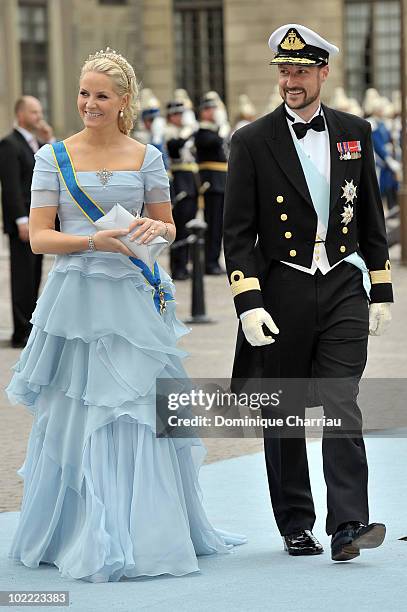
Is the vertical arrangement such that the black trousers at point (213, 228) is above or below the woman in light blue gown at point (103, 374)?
below

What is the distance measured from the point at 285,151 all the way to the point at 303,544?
4.57 ft

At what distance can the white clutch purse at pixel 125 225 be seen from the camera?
225 inches

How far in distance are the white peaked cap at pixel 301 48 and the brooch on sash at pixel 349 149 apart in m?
0.30

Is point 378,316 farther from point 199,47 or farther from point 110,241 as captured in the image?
point 199,47

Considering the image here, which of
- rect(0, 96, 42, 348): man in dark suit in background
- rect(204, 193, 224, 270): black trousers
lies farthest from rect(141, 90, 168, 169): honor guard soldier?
rect(0, 96, 42, 348): man in dark suit in background

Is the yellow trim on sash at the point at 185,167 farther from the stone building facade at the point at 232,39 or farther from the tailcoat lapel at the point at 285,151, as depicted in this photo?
the stone building facade at the point at 232,39

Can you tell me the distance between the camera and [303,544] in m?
5.85

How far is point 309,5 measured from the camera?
41.8 metres

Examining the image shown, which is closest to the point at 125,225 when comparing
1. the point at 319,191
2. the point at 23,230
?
the point at 319,191

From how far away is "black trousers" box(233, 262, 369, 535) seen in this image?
5.63 m

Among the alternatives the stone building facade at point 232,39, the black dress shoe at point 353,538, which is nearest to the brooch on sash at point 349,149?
the black dress shoe at point 353,538

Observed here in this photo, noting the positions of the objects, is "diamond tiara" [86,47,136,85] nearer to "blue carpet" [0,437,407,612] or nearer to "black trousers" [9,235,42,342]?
"blue carpet" [0,437,407,612]

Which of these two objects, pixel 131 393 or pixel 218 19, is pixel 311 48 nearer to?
pixel 131 393

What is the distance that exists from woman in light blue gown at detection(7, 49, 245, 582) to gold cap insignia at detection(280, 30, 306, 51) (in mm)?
559
